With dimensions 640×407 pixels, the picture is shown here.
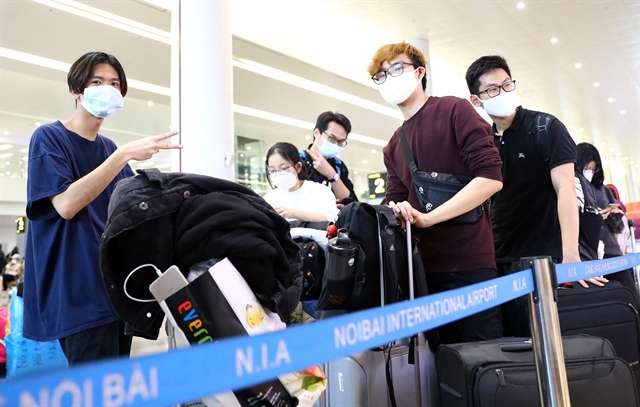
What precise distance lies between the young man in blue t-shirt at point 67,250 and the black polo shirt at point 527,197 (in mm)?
1535

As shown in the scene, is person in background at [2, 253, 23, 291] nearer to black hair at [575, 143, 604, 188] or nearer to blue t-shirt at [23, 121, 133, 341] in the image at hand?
blue t-shirt at [23, 121, 133, 341]

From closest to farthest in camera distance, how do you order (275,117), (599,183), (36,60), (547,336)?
(547,336) < (599,183) < (36,60) < (275,117)

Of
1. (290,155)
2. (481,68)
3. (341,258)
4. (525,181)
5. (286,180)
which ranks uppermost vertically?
(481,68)

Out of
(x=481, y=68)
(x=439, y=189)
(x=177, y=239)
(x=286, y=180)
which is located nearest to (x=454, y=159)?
(x=439, y=189)

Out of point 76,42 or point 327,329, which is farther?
point 76,42

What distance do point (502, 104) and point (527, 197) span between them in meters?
0.44

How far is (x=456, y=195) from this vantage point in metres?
1.75

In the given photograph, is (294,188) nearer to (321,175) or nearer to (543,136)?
(321,175)

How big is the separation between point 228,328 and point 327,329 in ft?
1.16

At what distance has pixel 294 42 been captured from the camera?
29.6 feet

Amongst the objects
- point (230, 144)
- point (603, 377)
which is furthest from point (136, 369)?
point (230, 144)

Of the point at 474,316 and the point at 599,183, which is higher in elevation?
the point at 599,183

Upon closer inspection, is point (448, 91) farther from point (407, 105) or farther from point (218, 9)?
point (407, 105)

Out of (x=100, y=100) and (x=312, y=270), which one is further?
(x=312, y=270)
